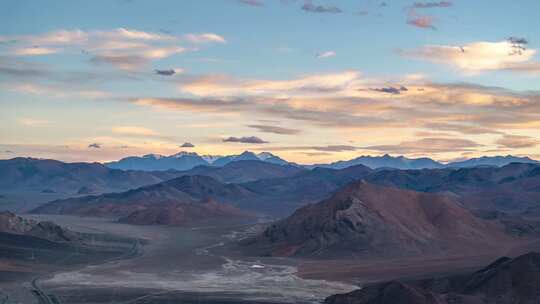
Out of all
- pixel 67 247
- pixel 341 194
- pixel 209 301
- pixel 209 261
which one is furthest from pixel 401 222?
pixel 209 301

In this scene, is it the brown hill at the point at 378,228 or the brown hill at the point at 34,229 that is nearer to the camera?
the brown hill at the point at 378,228

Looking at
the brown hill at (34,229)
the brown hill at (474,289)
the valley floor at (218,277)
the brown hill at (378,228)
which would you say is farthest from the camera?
the brown hill at (34,229)

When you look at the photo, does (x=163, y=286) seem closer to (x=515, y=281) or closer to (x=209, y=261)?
(x=209, y=261)

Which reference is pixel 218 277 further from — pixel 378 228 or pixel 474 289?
pixel 378 228

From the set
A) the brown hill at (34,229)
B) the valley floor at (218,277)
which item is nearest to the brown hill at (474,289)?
the valley floor at (218,277)

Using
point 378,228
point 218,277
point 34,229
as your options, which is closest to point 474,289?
point 218,277

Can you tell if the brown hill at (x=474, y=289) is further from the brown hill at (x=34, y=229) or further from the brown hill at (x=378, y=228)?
the brown hill at (x=34, y=229)

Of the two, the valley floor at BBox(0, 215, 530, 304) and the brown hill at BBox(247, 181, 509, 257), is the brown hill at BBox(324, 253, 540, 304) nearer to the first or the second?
the valley floor at BBox(0, 215, 530, 304)
